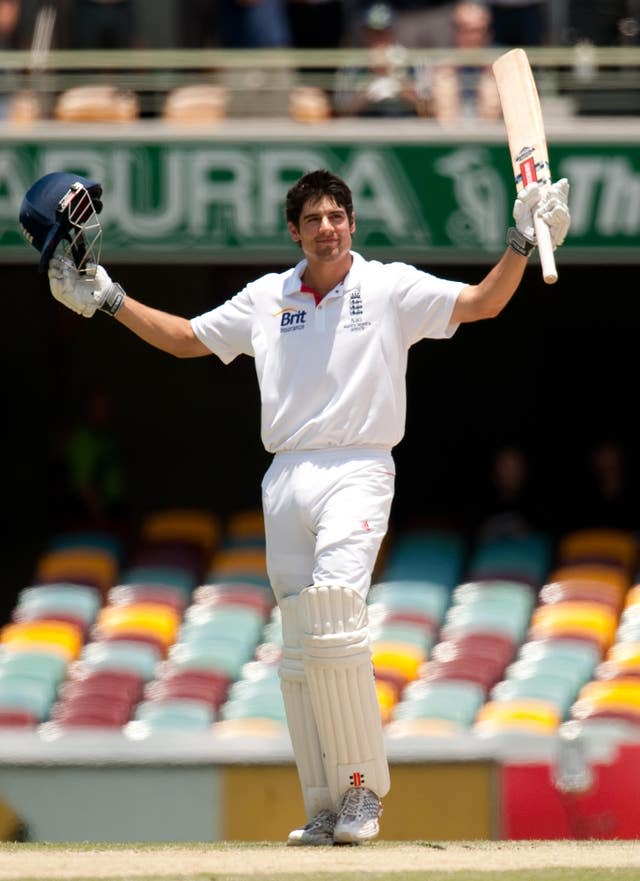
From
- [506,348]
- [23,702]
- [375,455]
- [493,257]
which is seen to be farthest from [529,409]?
[375,455]

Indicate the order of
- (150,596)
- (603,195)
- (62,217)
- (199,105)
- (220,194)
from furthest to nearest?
(150,596) → (199,105) → (220,194) → (603,195) → (62,217)

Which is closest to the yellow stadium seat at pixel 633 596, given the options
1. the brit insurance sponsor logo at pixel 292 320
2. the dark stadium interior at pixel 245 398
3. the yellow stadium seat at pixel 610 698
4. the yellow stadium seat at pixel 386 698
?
the yellow stadium seat at pixel 610 698

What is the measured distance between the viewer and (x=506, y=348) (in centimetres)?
1241

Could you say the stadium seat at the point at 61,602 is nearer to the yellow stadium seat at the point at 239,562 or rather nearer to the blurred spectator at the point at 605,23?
the yellow stadium seat at the point at 239,562

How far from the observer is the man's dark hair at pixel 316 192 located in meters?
4.79

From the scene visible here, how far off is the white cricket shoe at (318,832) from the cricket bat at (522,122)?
1.52 meters

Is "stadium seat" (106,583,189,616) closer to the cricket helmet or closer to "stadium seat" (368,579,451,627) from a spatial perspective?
"stadium seat" (368,579,451,627)

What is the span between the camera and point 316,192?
4.79 meters

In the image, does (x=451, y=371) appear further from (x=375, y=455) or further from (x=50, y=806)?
(x=375, y=455)

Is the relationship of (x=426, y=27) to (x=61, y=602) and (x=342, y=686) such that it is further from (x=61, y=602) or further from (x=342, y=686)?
(x=342, y=686)

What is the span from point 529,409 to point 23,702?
4775 mm

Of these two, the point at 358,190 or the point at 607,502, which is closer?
the point at 358,190

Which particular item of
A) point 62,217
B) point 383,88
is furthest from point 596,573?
point 62,217

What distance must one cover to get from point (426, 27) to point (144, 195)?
203cm
